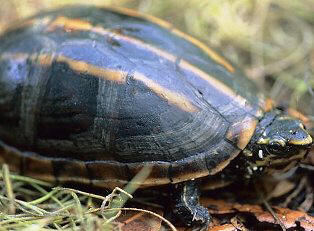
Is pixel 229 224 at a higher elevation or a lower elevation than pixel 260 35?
lower

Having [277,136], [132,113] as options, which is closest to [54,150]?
[132,113]

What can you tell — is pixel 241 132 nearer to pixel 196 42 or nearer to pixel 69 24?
pixel 196 42

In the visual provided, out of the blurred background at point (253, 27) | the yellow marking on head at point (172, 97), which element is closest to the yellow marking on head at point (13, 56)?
the yellow marking on head at point (172, 97)

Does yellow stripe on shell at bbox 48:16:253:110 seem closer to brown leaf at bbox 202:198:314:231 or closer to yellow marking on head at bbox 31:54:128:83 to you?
yellow marking on head at bbox 31:54:128:83

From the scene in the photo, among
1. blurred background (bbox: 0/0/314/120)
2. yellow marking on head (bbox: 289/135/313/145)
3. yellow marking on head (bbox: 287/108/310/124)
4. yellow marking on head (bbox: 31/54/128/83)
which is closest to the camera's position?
yellow marking on head (bbox: 289/135/313/145)

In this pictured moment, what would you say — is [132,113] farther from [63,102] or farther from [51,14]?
[51,14]

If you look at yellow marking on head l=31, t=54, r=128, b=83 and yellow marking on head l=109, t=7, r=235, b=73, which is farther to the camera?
yellow marking on head l=109, t=7, r=235, b=73

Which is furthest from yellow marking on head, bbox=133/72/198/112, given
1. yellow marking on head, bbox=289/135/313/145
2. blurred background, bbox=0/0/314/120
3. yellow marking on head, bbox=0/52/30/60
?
blurred background, bbox=0/0/314/120

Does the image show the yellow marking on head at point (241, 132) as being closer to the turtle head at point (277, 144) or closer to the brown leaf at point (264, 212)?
the turtle head at point (277, 144)
